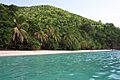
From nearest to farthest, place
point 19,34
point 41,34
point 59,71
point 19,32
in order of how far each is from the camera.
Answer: point 59,71 → point 19,34 → point 19,32 → point 41,34

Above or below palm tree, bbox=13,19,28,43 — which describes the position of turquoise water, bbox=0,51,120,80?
below

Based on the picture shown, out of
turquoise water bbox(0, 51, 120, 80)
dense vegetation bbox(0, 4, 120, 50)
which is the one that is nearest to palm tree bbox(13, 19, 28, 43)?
dense vegetation bbox(0, 4, 120, 50)

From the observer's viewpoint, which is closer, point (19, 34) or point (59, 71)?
point (59, 71)

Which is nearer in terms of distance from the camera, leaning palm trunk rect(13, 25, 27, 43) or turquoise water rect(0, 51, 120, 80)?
turquoise water rect(0, 51, 120, 80)

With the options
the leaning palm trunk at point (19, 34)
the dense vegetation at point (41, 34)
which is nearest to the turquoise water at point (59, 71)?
the leaning palm trunk at point (19, 34)

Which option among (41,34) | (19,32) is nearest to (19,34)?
(19,32)

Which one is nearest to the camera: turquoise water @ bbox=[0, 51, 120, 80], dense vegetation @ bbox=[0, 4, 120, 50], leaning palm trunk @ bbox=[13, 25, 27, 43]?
turquoise water @ bbox=[0, 51, 120, 80]

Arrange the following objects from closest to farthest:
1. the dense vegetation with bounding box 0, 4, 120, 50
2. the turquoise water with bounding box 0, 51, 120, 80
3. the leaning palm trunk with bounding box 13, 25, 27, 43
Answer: the turquoise water with bounding box 0, 51, 120, 80
the leaning palm trunk with bounding box 13, 25, 27, 43
the dense vegetation with bounding box 0, 4, 120, 50

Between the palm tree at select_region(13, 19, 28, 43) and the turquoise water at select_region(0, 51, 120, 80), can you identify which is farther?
the palm tree at select_region(13, 19, 28, 43)

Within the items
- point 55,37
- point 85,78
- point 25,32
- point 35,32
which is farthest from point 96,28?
point 85,78

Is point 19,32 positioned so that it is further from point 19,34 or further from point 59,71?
point 59,71

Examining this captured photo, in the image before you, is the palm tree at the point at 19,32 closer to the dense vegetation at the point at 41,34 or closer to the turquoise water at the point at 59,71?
the dense vegetation at the point at 41,34

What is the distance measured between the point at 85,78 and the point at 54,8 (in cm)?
9677

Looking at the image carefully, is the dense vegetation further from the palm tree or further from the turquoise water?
the turquoise water
